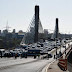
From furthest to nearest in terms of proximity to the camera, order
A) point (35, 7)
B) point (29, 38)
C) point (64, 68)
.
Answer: point (29, 38) → point (35, 7) → point (64, 68)

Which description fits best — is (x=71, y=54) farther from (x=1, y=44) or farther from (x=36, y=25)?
(x=1, y=44)

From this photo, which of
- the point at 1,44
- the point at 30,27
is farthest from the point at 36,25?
the point at 1,44

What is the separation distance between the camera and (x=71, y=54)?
3861 inches

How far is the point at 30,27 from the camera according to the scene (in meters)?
150

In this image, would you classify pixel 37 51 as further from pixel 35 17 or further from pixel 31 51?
pixel 35 17

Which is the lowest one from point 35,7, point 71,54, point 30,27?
point 71,54

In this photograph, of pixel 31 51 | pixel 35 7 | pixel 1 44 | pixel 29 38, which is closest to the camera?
pixel 31 51

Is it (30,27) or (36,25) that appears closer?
(36,25)

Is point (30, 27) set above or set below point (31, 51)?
above

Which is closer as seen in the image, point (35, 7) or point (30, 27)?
point (35, 7)

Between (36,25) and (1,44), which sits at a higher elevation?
(36,25)

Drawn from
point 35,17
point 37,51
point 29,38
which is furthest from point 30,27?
point 37,51

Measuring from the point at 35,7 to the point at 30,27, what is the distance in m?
21.0

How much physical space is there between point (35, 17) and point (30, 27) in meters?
15.7
